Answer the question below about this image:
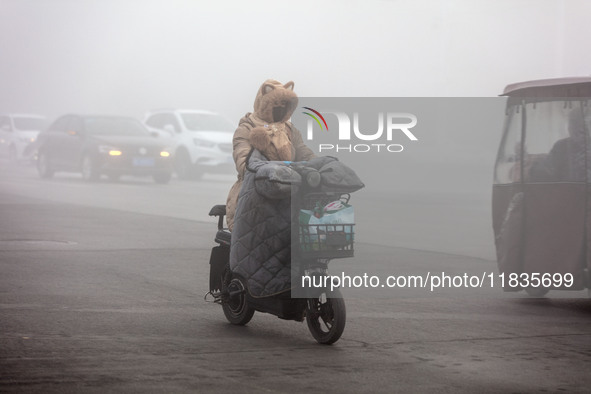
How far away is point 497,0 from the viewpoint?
25375 millimetres

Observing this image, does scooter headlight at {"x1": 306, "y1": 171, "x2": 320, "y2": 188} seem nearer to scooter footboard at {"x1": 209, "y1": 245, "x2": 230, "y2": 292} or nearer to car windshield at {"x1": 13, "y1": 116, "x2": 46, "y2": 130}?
scooter footboard at {"x1": 209, "y1": 245, "x2": 230, "y2": 292}

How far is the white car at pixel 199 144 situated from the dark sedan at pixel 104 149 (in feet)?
4.81

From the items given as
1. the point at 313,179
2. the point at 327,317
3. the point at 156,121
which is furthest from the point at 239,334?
the point at 156,121

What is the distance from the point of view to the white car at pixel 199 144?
27.8 metres

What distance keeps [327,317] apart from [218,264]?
1221mm

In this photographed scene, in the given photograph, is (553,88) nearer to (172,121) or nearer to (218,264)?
(218,264)

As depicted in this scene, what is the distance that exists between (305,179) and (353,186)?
30 centimetres

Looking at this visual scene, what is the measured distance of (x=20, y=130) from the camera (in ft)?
111

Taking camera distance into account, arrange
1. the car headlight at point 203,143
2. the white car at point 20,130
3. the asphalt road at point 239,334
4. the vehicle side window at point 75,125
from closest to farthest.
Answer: the asphalt road at point 239,334 → the vehicle side window at point 75,125 → the car headlight at point 203,143 → the white car at point 20,130

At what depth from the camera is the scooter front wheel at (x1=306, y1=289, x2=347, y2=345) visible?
6922 mm

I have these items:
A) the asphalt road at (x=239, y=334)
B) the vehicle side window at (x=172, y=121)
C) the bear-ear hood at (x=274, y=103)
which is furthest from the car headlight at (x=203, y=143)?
the bear-ear hood at (x=274, y=103)

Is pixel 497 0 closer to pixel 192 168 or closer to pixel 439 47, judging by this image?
pixel 439 47

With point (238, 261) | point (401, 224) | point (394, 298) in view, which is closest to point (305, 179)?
point (238, 261)

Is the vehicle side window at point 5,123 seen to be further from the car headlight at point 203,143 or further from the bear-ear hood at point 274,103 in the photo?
the bear-ear hood at point 274,103
